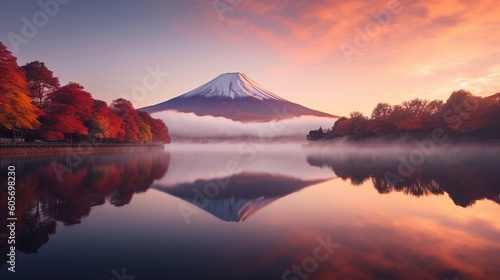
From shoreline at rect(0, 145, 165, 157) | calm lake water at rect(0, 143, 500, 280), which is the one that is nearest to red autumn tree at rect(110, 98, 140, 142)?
shoreline at rect(0, 145, 165, 157)

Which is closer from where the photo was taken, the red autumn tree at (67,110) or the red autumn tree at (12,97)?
the red autumn tree at (12,97)

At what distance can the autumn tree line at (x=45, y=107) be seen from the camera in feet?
119

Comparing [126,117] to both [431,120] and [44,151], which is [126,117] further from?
[431,120]

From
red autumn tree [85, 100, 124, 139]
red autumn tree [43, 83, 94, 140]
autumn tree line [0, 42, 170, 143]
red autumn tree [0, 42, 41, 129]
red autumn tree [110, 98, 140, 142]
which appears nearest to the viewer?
red autumn tree [0, 42, 41, 129]

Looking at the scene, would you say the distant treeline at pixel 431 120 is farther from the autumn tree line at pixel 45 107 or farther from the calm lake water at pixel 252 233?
the autumn tree line at pixel 45 107

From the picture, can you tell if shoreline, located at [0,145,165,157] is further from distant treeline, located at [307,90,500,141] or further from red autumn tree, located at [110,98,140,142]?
distant treeline, located at [307,90,500,141]

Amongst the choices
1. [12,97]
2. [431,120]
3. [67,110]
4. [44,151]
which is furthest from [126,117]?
[431,120]

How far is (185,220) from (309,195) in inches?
296

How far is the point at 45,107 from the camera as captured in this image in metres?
47.4

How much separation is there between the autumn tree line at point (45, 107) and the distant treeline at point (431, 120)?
64662 millimetres

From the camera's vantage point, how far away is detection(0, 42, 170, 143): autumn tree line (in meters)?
36.4

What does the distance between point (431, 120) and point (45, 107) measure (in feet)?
246

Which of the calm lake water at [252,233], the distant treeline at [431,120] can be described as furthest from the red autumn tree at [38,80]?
the distant treeline at [431,120]

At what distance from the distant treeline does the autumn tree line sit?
212 ft
